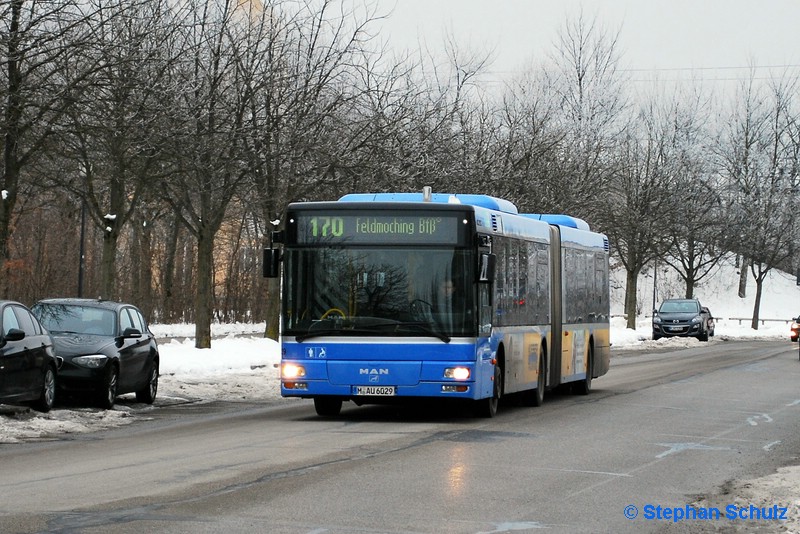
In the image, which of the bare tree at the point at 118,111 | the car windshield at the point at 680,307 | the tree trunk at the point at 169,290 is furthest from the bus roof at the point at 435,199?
the car windshield at the point at 680,307

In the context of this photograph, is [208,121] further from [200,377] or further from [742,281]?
[742,281]

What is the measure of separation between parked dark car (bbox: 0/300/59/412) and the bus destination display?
3651mm

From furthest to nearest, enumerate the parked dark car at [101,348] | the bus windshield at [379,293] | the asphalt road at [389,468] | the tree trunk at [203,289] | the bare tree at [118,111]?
the tree trunk at [203,289], the bare tree at [118,111], the parked dark car at [101,348], the bus windshield at [379,293], the asphalt road at [389,468]

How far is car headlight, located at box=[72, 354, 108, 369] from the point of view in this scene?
19531 millimetres

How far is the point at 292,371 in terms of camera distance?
17.6 meters

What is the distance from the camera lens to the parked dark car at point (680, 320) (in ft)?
205

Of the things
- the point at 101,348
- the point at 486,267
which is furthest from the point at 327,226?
the point at 101,348

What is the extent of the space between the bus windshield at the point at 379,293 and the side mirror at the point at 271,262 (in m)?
0.26

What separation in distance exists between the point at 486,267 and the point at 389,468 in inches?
217

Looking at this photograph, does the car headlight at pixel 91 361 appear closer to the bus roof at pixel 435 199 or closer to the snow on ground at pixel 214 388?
the snow on ground at pixel 214 388

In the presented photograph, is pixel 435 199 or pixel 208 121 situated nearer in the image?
pixel 435 199

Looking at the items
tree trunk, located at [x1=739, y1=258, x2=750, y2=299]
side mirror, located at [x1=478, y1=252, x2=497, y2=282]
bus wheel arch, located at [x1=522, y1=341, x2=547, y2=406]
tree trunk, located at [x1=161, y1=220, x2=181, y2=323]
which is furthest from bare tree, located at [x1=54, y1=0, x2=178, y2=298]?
tree trunk, located at [x1=739, y1=258, x2=750, y2=299]

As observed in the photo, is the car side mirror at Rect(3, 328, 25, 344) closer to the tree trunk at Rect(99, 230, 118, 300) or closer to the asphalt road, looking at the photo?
the asphalt road

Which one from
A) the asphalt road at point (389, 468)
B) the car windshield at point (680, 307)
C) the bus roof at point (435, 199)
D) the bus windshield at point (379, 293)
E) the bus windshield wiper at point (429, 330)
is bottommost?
the asphalt road at point (389, 468)
